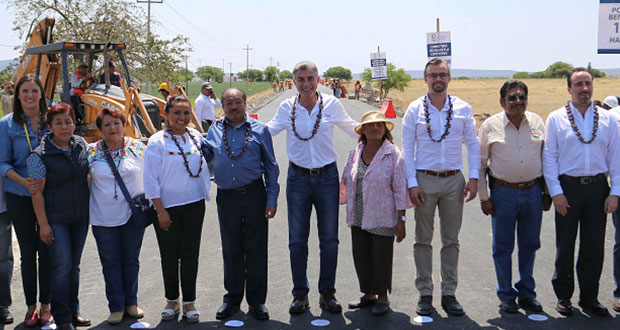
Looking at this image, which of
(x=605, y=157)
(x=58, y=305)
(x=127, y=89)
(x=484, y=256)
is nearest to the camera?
(x=58, y=305)

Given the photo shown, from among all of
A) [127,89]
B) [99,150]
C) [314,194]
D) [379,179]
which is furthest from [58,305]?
[127,89]

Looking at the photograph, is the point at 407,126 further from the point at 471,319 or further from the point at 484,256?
the point at 484,256

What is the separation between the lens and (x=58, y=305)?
4914 mm

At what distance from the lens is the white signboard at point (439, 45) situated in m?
17.5

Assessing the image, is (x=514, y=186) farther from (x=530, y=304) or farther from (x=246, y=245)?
(x=246, y=245)

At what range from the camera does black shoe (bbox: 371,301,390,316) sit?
5.30 meters

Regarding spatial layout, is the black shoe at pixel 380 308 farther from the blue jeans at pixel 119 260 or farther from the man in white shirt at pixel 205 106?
the man in white shirt at pixel 205 106

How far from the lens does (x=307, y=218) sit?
18.4ft

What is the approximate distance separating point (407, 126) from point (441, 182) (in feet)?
1.90

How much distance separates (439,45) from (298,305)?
1362cm

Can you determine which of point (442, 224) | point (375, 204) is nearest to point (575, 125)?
point (442, 224)

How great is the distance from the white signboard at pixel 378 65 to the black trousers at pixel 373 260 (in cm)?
3052

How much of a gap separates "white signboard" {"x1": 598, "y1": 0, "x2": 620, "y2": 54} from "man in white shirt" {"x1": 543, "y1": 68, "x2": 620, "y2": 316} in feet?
23.1

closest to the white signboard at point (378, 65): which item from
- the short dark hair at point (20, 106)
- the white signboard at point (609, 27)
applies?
the white signboard at point (609, 27)
